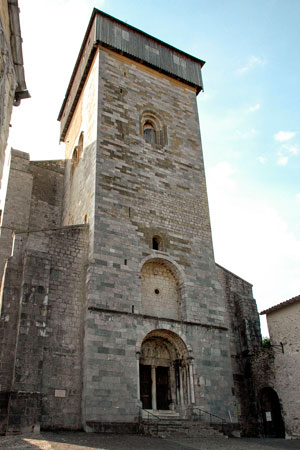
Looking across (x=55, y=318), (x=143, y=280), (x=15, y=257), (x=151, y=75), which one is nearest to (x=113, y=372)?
(x=55, y=318)

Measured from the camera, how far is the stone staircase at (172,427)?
11.7 metres

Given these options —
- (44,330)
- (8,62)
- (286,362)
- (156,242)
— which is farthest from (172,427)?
(8,62)

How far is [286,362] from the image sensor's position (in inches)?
562

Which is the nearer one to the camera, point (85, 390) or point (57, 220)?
point (85, 390)

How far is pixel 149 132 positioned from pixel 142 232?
17.3 ft

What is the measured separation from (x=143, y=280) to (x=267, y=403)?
630 cm

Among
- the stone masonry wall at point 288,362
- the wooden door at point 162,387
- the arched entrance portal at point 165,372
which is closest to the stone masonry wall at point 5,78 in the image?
the arched entrance portal at point 165,372

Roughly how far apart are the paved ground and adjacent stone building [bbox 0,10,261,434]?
82 cm

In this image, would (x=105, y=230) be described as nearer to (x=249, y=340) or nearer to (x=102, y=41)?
(x=249, y=340)

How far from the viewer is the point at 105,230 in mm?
14062

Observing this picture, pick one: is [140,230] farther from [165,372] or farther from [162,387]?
[162,387]

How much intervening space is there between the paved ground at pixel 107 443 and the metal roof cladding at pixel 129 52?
14585 mm

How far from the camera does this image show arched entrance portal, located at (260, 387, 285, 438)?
1463cm

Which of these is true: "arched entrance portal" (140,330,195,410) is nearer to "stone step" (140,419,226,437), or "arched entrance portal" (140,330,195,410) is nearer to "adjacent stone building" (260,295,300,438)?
"stone step" (140,419,226,437)
